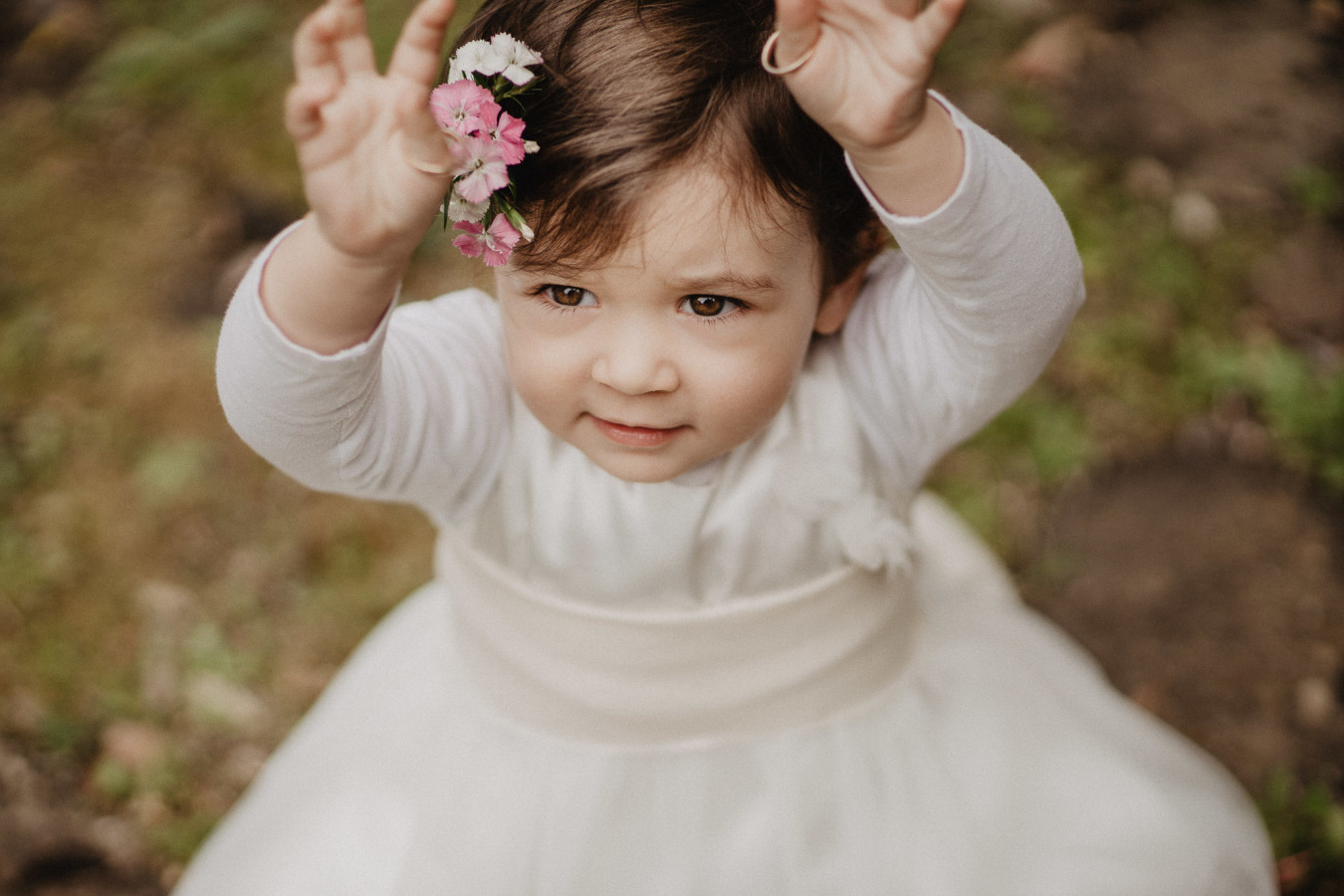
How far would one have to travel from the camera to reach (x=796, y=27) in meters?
0.89

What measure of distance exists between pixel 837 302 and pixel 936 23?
46 cm

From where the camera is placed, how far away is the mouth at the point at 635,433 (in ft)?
3.84

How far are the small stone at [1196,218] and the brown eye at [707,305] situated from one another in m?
2.28

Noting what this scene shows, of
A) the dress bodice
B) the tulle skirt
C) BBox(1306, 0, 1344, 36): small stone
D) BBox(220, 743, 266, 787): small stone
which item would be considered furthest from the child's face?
BBox(1306, 0, 1344, 36): small stone

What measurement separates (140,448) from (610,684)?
1708 mm

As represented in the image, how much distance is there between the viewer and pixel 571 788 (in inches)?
56.9

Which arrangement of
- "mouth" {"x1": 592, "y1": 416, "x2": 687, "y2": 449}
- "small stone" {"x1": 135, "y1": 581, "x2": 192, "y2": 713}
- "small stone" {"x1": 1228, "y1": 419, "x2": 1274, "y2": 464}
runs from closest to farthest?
"mouth" {"x1": 592, "y1": 416, "x2": 687, "y2": 449}
"small stone" {"x1": 135, "y1": 581, "x2": 192, "y2": 713}
"small stone" {"x1": 1228, "y1": 419, "x2": 1274, "y2": 464}

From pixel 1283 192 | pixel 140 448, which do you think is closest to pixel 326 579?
pixel 140 448

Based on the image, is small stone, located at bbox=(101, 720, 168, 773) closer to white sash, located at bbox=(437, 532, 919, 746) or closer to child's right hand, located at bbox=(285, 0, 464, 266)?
Result: white sash, located at bbox=(437, 532, 919, 746)

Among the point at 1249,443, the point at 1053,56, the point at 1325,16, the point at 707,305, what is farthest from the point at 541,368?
the point at 1325,16

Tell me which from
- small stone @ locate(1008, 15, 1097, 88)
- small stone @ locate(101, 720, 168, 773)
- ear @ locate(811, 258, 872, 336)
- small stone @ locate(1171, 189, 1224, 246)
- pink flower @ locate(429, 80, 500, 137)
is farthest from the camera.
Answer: small stone @ locate(1008, 15, 1097, 88)

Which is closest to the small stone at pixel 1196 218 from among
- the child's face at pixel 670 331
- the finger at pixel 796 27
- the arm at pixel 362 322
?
the child's face at pixel 670 331

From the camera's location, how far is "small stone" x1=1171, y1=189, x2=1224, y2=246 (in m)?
2.95

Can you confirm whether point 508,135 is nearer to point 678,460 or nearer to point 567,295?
point 567,295
